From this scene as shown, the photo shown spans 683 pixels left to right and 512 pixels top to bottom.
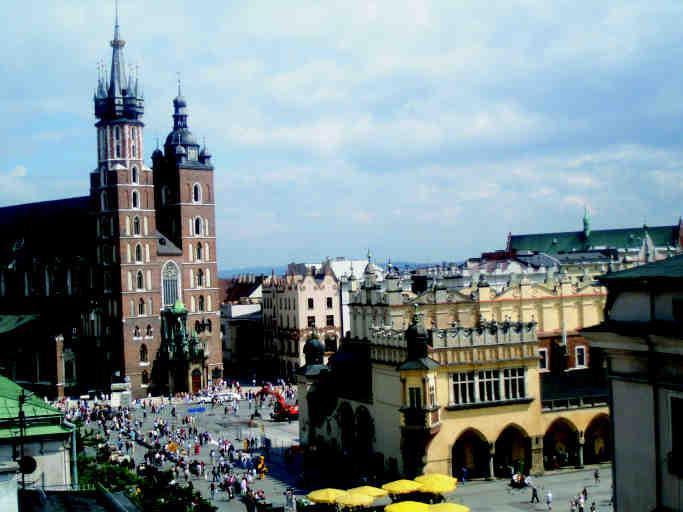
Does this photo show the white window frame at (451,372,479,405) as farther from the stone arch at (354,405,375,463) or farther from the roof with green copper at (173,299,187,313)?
the roof with green copper at (173,299,187,313)

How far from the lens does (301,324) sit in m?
113

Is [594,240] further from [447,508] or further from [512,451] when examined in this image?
[447,508]

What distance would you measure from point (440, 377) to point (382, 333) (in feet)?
16.5

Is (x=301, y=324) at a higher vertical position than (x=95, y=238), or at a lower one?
lower

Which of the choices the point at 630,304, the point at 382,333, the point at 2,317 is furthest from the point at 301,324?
the point at 630,304

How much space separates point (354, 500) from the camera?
4312 cm

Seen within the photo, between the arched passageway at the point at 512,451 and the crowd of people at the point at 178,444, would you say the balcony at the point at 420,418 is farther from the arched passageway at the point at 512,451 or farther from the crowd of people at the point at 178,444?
the crowd of people at the point at 178,444

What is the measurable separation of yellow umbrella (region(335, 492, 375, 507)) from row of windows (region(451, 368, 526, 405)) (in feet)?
37.8

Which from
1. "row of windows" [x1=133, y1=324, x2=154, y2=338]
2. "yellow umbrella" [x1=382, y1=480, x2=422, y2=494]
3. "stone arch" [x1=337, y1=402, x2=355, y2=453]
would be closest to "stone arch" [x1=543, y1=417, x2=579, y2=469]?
"stone arch" [x1=337, y1=402, x2=355, y2=453]

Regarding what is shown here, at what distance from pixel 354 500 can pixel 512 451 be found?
613 inches

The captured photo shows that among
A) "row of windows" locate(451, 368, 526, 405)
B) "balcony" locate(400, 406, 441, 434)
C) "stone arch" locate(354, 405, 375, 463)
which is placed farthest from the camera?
"stone arch" locate(354, 405, 375, 463)

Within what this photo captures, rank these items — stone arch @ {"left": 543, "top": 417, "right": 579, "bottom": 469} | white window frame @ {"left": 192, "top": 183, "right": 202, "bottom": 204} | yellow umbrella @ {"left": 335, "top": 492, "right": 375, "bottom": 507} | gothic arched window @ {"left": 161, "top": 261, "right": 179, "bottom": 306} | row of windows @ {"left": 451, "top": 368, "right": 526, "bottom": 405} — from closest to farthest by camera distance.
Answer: yellow umbrella @ {"left": 335, "top": 492, "right": 375, "bottom": 507} → row of windows @ {"left": 451, "top": 368, "right": 526, "bottom": 405} → stone arch @ {"left": 543, "top": 417, "right": 579, "bottom": 469} → gothic arched window @ {"left": 161, "top": 261, "right": 179, "bottom": 306} → white window frame @ {"left": 192, "top": 183, "right": 202, "bottom": 204}

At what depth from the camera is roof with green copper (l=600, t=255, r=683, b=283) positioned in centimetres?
1922

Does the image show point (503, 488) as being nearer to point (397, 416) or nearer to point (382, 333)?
point (397, 416)
